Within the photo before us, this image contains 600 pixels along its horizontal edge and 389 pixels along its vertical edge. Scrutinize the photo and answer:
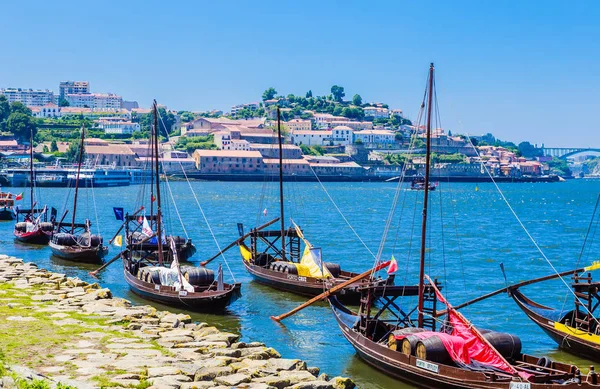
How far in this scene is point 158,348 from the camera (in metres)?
24.7

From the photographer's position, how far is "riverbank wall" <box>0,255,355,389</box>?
815 inches

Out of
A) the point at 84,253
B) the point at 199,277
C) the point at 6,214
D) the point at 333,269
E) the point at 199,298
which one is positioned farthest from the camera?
the point at 6,214

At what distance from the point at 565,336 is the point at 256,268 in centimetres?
1977

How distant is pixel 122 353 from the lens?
Answer: 23.6 m

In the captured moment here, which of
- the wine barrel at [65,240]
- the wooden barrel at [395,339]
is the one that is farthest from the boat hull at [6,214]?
the wooden barrel at [395,339]

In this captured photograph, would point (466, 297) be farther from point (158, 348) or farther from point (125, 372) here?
point (125, 372)

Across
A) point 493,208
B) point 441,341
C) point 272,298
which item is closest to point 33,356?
point 441,341

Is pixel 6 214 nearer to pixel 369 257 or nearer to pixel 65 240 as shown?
pixel 65 240

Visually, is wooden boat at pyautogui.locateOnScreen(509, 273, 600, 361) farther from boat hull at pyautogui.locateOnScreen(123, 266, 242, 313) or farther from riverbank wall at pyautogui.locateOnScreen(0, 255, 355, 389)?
boat hull at pyautogui.locateOnScreen(123, 266, 242, 313)

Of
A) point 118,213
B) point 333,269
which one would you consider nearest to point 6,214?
point 118,213

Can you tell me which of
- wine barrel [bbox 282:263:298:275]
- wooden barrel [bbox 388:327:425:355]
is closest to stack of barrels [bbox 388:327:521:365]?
wooden barrel [bbox 388:327:425:355]

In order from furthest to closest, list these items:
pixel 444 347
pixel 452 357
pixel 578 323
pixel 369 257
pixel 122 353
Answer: pixel 369 257 < pixel 578 323 < pixel 444 347 < pixel 452 357 < pixel 122 353

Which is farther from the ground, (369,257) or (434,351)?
(434,351)

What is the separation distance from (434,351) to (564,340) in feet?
26.0
